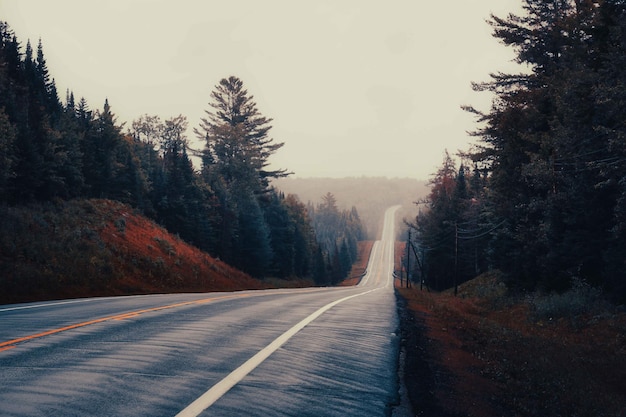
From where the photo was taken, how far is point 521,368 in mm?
9047

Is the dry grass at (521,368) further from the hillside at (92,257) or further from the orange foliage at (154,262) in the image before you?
the orange foliage at (154,262)

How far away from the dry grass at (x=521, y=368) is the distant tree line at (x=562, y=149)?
14.8 ft

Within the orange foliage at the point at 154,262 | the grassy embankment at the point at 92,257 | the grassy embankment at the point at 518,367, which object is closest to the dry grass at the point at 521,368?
the grassy embankment at the point at 518,367

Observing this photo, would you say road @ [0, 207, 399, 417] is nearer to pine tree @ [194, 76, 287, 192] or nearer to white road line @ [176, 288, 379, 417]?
white road line @ [176, 288, 379, 417]

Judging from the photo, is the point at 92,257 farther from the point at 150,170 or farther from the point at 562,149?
the point at 150,170

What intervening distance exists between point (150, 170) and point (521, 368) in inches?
2648

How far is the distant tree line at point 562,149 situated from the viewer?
20.5 metres

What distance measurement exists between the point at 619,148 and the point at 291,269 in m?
68.7

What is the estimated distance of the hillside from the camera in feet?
73.3

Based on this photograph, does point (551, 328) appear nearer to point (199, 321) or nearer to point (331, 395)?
point (199, 321)

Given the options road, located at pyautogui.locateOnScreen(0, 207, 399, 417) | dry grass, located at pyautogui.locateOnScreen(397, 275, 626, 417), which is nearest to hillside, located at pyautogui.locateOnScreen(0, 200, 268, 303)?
road, located at pyautogui.locateOnScreen(0, 207, 399, 417)

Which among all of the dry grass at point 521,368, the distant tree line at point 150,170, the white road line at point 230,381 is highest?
the distant tree line at point 150,170

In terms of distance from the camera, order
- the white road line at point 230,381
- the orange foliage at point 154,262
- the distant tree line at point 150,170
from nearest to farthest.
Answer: the white road line at point 230,381, the orange foliage at point 154,262, the distant tree line at point 150,170

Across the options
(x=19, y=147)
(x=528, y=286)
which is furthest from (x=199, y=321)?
(x=19, y=147)
